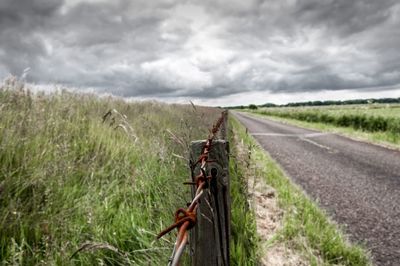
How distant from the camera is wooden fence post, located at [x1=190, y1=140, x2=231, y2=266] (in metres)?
1.42

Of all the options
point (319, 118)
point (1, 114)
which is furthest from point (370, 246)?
point (319, 118)

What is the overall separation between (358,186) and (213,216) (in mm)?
6577

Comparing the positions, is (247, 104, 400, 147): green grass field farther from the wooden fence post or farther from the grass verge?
the wooden fence post

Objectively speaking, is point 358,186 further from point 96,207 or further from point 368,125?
point 368,125

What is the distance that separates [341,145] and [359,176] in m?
5.95

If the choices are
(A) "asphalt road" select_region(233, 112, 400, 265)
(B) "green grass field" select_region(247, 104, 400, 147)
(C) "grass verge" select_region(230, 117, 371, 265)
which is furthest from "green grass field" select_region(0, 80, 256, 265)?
(B) "green grass field" select_region(247, 104, 400, 147)

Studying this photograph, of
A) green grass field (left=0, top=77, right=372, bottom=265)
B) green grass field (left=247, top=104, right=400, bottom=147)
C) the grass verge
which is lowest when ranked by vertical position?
green grass field (left=247, top=104, right=400, bottom=147)

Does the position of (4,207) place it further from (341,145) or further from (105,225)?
(341,145)

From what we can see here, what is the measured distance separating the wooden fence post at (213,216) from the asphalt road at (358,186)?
10.1ft

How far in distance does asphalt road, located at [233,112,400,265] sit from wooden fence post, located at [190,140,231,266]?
10.1 feet

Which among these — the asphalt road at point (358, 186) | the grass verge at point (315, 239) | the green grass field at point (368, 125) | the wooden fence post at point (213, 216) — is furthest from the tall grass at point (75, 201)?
the green grass field at point (368, 125)

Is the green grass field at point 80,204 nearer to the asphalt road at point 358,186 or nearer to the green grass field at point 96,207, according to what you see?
the green grass field at point 96,207

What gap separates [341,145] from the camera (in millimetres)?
13836

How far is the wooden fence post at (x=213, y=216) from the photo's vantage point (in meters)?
1.42
